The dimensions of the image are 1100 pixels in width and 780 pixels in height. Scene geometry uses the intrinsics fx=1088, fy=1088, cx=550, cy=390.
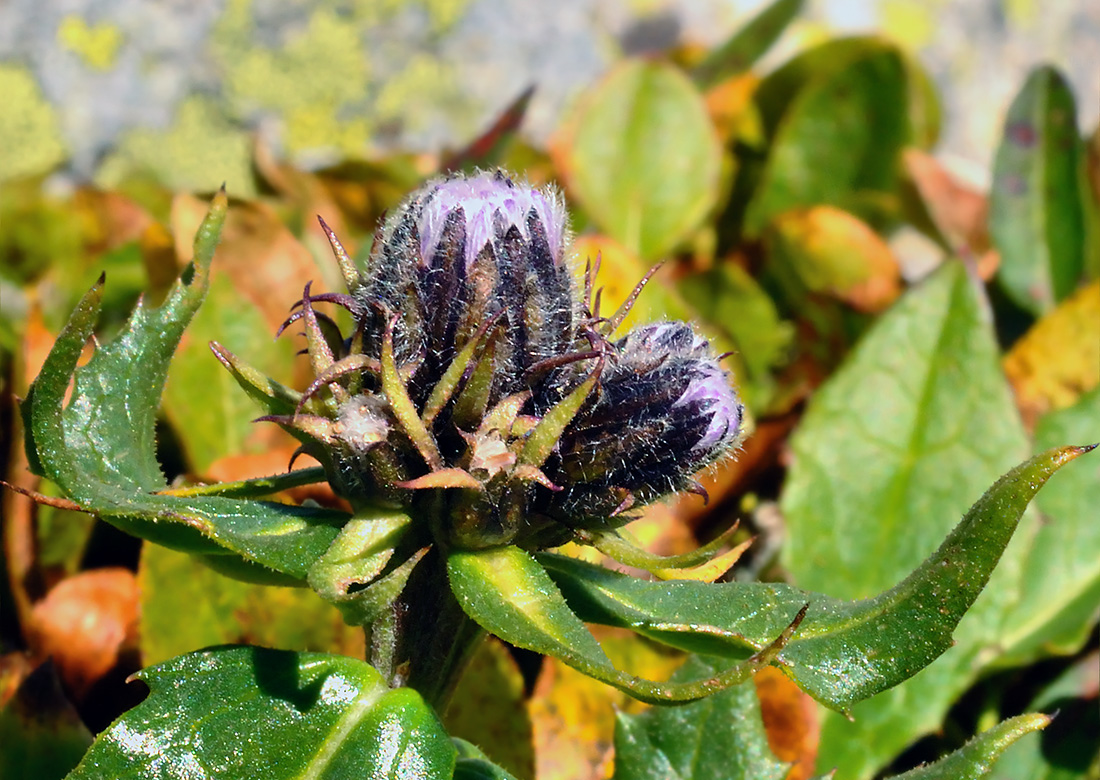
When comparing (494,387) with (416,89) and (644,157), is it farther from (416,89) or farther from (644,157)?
(416,89)

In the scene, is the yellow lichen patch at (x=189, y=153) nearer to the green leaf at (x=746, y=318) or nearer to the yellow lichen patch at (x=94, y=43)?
the yellow lichen patch at (x=94, y=43)

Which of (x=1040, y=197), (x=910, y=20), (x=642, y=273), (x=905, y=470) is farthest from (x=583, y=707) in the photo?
(x=910, y=20)

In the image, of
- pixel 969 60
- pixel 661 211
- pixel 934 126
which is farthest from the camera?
pixel 969 60

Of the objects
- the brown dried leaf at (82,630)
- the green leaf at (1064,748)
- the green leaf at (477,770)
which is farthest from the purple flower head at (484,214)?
the green leaf at (1064,748)

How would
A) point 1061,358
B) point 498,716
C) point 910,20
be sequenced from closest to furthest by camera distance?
point 498,716, point 1061,358, point 910,20

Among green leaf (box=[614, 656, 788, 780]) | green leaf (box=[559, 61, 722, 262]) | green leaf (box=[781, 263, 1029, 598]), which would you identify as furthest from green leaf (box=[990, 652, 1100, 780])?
green leaf (box=[559, 61, 722, 262])

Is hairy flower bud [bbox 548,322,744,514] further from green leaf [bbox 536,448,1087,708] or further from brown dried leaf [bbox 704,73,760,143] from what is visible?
brown dried leaf [bbox 704,73,760,143]

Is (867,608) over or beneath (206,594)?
over

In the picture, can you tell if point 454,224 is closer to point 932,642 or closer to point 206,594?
point 932,642

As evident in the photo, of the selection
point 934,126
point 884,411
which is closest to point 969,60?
point 934,126
